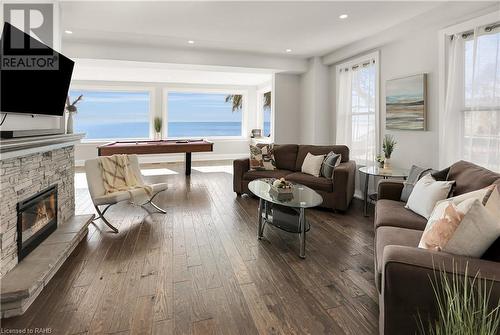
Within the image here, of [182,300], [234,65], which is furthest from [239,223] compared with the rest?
[234,65]

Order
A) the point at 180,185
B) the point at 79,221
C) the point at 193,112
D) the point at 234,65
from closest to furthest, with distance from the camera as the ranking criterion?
the point at 79,221 < the point at 234,65 < the point at 180,185 < the point at 193,112

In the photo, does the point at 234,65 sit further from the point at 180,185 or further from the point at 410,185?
the point at 410,185

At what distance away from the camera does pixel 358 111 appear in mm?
5023

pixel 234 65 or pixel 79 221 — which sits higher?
pixel 234 65

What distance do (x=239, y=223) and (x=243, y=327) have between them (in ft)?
6.13

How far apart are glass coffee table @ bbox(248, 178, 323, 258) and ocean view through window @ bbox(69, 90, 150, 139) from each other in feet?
21.4

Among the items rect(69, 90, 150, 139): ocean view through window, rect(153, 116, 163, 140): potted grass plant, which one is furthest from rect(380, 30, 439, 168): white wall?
rect(69, 90, 150, 139): ocean view through window

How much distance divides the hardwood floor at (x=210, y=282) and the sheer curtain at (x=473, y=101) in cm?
140

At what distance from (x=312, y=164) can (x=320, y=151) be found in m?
0.38


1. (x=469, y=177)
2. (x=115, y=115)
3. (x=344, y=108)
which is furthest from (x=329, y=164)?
(x=115, y=115)

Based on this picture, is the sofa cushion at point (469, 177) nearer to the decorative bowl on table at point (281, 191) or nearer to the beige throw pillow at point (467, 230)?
the beige throw pillow at point (467, 230)

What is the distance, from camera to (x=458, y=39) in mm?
3246

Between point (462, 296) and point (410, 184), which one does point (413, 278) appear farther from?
point (410, 184)

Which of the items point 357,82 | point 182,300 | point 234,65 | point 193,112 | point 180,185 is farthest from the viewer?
point 193,112
